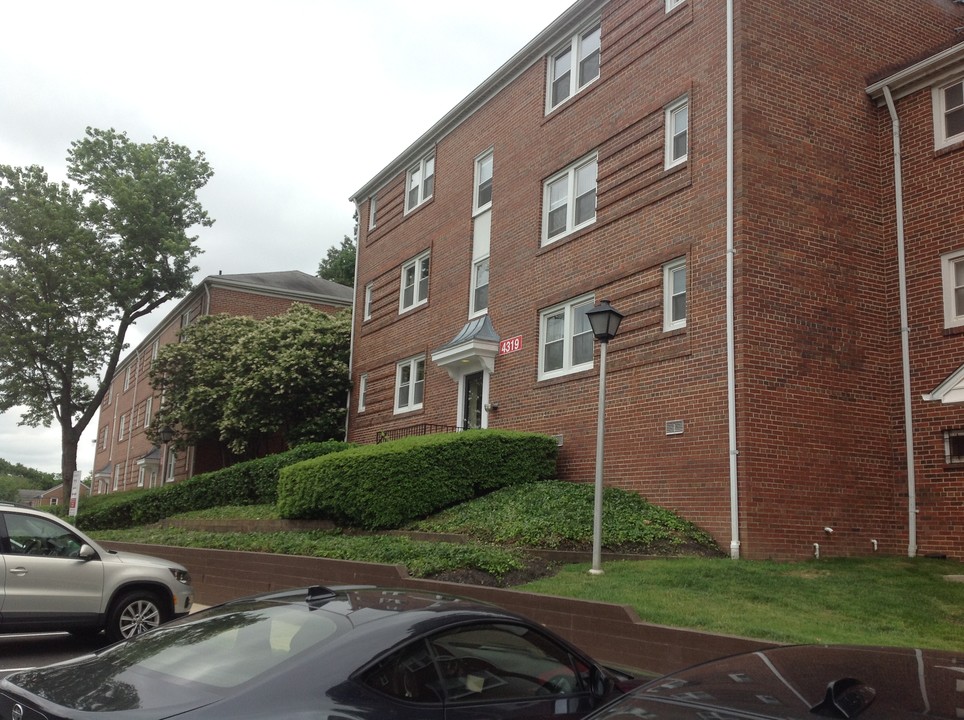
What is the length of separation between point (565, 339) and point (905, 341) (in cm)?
602

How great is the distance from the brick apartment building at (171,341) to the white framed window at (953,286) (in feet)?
90.3

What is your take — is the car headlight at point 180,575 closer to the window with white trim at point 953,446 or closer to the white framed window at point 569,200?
the white framed window at point 569,200

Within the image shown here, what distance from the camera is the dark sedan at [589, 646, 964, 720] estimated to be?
87.8 inches

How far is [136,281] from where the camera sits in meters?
33.9

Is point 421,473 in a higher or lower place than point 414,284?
lower

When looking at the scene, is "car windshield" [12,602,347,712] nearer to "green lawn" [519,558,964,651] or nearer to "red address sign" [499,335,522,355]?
"green lawn" [519,558,964,651]

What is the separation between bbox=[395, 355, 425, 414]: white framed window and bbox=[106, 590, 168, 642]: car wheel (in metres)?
12.2

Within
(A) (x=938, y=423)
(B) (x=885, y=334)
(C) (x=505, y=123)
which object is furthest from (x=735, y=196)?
(C) (x=505, y=123)

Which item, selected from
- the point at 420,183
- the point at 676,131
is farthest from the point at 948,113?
the point at 420,183

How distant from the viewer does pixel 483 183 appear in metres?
21.2

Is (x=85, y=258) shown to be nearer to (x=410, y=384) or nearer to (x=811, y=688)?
(x=410, y=384)

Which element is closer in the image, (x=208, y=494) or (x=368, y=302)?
(x=208, y=494)

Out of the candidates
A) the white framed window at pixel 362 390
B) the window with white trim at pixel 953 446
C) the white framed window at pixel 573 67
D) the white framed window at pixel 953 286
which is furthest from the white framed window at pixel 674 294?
the white framed window at pixel 362 390

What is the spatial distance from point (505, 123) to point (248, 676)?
18223mm
